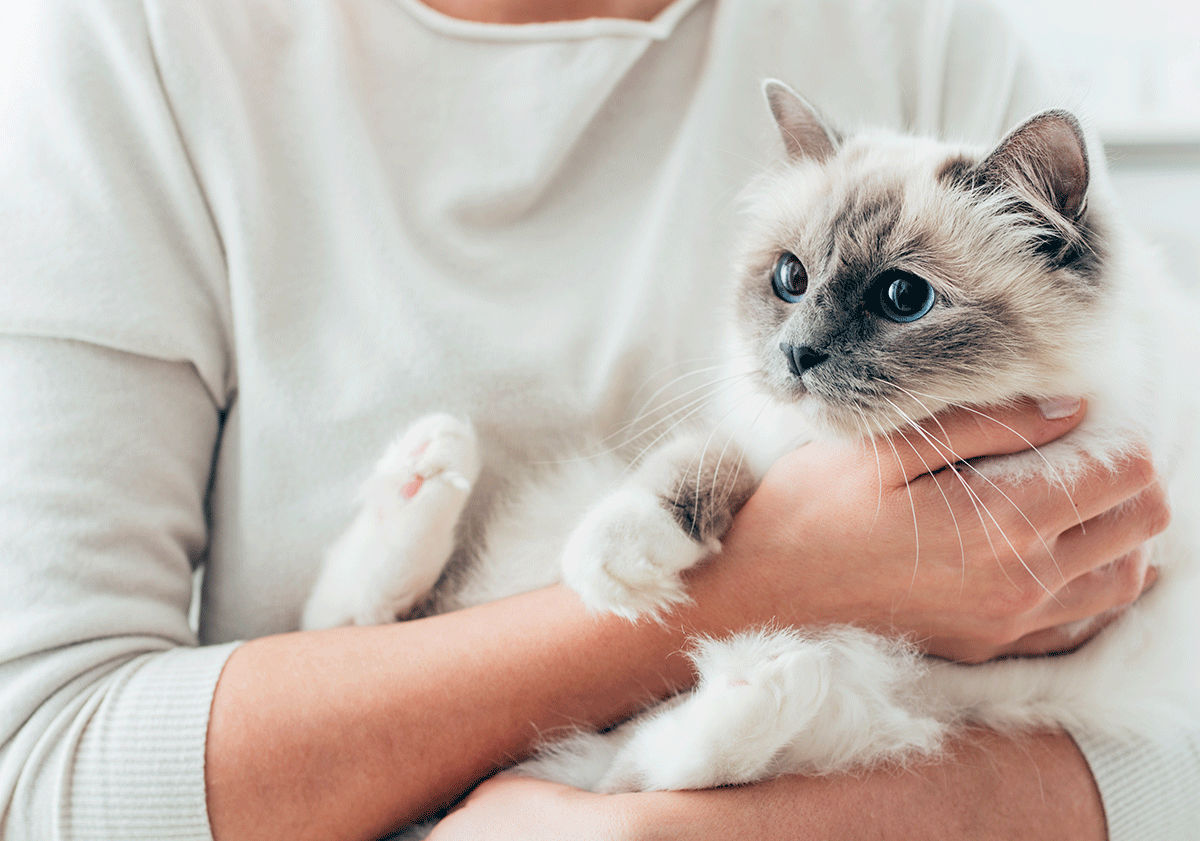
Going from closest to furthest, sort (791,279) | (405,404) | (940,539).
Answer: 1. (940,539)
2. (791,279)
3. (405,404)

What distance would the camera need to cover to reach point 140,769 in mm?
945

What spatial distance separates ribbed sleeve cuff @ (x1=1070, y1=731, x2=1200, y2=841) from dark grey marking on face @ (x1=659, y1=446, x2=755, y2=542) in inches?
22.6

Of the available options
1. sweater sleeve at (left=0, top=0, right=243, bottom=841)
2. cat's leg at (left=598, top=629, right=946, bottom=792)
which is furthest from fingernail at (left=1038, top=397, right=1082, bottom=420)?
sweater sleeve at (left=0, top=0, right=243, bottom=841)

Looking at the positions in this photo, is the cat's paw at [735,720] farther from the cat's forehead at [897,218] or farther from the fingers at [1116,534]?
the cat's forehead at [897,218]

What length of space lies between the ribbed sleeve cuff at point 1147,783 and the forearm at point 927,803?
0.07ft

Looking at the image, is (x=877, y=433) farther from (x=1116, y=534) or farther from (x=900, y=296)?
(x=1116, y=534)

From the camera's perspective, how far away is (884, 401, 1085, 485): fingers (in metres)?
0.97

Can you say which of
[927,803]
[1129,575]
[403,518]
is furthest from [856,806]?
[403,518]

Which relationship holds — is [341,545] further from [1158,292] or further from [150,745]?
[1158,292]

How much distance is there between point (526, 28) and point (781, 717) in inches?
43.8

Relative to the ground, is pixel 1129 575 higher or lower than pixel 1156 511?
lower

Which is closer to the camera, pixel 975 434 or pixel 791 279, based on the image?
pixel 975 434

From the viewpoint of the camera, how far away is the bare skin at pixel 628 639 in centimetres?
98

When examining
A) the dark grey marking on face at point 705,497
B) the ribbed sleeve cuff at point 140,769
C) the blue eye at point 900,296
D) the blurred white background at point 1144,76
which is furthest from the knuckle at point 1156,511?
the blurred white background at point 1144,76
